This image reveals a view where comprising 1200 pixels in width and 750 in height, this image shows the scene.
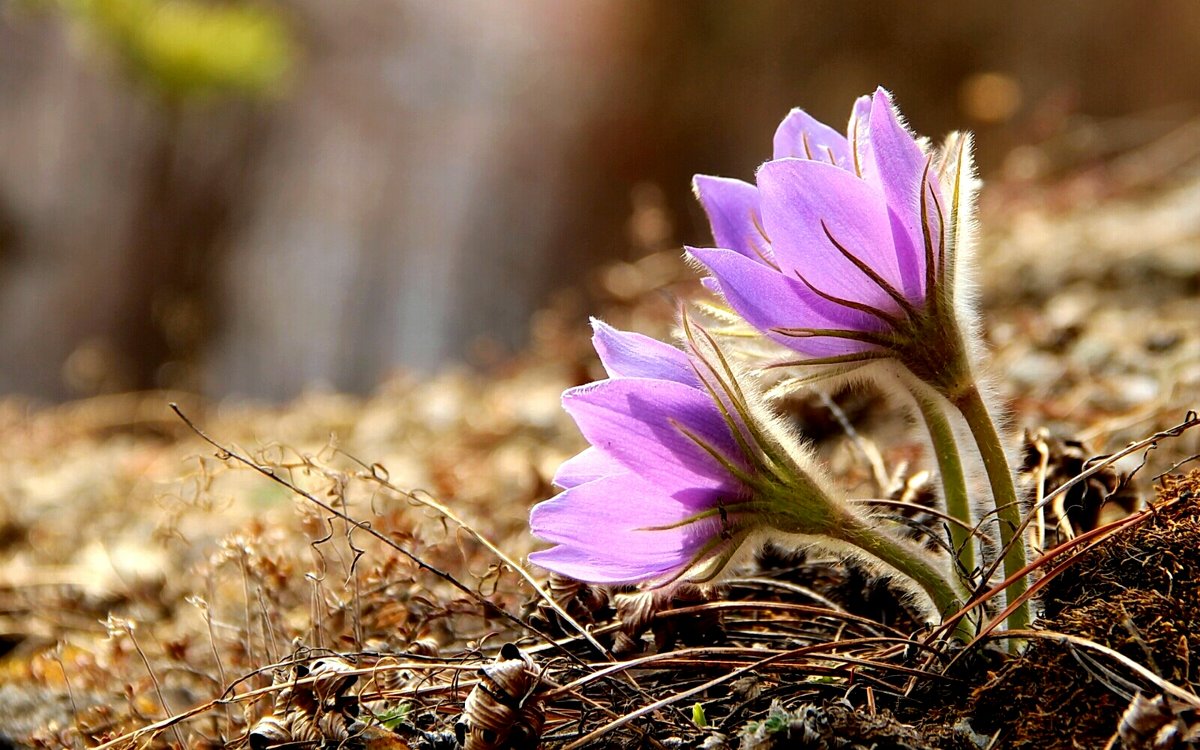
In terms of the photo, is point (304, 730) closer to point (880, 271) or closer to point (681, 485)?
point (681, 485)

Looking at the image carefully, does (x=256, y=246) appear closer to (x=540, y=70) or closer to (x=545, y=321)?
(x=540, y=70)

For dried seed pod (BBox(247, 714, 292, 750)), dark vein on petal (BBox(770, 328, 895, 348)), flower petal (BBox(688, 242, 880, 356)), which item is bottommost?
dried seed pod (BBox(247, 714, 292, 750))

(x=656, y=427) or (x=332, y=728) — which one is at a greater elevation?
(x=656, y=427)

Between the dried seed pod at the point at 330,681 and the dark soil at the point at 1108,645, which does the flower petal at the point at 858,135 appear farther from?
the dried seed pod at the point at 330,681

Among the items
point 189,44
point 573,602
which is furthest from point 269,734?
point 189,44

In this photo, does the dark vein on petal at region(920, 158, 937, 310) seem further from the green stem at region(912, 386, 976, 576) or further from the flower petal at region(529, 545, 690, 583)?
the flower petal at region(529, 545, 690, 583)

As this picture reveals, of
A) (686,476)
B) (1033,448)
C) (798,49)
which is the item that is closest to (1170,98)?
(798,49)

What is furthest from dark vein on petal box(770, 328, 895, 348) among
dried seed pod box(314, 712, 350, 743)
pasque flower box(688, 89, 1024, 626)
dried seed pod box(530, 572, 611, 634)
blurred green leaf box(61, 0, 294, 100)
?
blurred green leaf box(61, 0, 294, 100)

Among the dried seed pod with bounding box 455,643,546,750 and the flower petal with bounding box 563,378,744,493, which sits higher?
the flower petal with bounding box 563,378,744,493

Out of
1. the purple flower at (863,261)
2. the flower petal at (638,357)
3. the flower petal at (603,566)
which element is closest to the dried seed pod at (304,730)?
the flower petal at (603,566)
